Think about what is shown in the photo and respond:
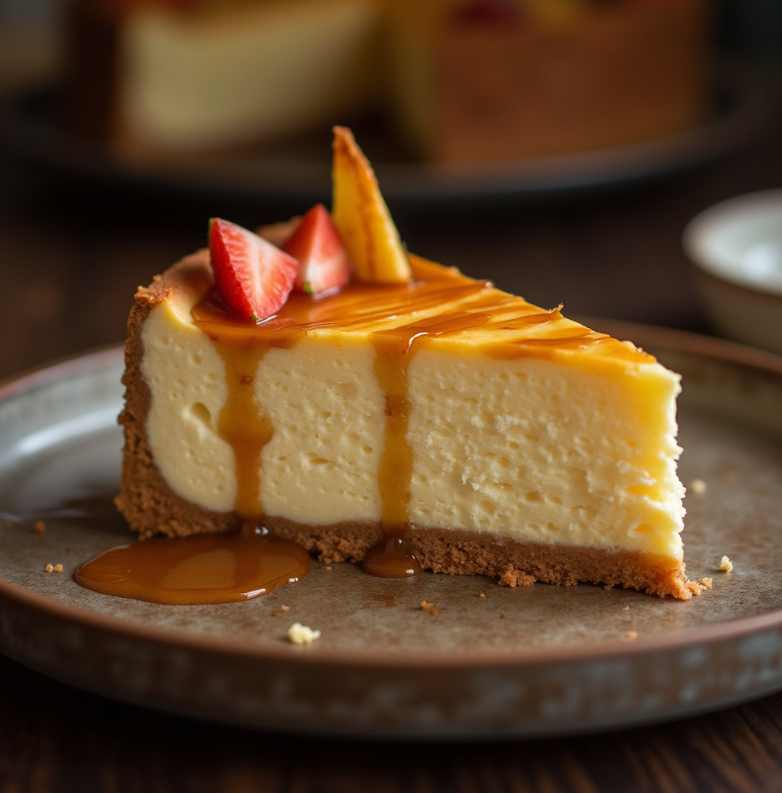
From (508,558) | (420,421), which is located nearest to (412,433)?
(420,421)

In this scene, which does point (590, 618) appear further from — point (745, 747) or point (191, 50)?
point (191, 50)

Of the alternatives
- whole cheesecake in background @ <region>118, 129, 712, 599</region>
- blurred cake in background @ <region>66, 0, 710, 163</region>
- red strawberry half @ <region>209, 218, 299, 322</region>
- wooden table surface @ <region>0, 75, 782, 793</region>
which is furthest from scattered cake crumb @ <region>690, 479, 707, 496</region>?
blurred cake in background @ <region>66, 0, 710, 163</region>

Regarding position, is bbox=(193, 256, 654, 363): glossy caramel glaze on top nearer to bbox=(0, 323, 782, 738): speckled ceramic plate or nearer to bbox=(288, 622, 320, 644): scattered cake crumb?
bbox=(0, 323, 782, 738): speckled ceramic plate

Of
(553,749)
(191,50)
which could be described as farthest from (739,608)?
(191,50)

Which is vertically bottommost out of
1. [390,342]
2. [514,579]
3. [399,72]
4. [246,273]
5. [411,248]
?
[514,579]

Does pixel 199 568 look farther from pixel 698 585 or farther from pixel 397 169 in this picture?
pixel 397 169

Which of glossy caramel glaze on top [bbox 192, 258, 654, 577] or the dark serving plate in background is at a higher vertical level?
the dark serving plate in background
